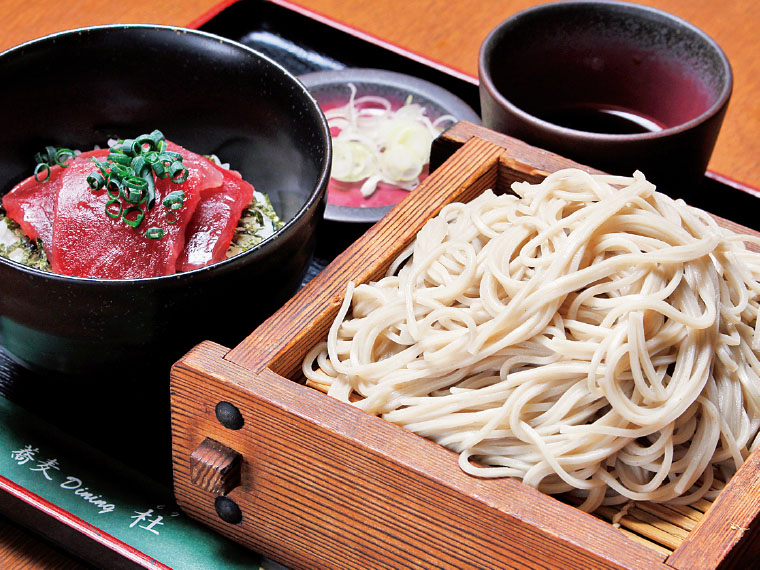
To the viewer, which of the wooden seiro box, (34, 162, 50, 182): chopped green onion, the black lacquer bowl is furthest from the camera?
(34, 162, 50, 182): chopped green onion

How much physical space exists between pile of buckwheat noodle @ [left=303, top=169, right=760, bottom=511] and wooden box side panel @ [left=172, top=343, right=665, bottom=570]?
0.05 metres

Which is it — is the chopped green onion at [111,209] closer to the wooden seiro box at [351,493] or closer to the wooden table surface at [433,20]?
the wooden seiro box at [351,493]

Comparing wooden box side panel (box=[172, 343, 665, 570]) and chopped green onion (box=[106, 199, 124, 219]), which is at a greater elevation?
chopped green onion (box=[106, 199, 124, 219])

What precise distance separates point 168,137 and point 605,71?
780mm

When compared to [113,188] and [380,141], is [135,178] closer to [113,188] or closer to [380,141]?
[113,188]

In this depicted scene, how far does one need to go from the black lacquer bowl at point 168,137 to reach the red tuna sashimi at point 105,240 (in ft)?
0.36

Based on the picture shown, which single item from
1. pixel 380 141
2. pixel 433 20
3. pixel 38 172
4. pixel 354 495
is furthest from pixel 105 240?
pixel 433 20

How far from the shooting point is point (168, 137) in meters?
1.55

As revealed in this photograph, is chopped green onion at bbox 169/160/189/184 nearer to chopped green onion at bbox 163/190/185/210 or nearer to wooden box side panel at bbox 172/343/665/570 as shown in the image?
chopped green onion at bbox 163/190/185/210

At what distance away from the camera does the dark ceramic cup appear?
5.17 ft

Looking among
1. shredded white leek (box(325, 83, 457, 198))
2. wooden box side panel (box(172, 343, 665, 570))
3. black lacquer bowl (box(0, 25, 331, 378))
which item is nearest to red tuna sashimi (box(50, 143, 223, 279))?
black lacquer bowl (box(0, 25, 331, 378))

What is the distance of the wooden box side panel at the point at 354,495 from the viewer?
92 centimetres

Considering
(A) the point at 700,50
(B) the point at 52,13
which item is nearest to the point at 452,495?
(A) the point at 700,50

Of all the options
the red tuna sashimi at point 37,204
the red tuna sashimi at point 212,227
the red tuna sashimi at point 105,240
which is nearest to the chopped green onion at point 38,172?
the red tuna sashimi at point 37,204
